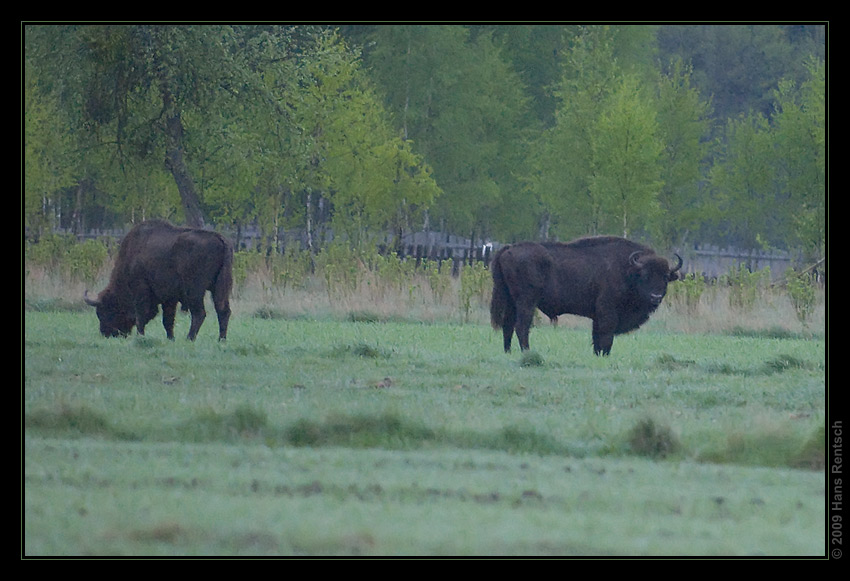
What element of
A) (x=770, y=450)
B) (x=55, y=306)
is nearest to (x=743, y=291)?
(x=55, y=306)

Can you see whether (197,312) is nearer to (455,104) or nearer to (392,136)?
(392,136)

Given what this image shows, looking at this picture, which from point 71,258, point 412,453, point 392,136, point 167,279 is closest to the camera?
point 412,453

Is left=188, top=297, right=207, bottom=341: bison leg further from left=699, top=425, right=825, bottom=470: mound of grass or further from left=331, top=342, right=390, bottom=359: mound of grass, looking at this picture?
left=699, top=425, right=825, bottom=470: mound of grass

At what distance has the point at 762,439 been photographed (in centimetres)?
1034

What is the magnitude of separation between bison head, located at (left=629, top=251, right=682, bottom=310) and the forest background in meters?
13.0

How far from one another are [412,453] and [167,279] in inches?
434

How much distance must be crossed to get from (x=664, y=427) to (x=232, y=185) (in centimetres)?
2796

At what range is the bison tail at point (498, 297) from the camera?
64.0 feet

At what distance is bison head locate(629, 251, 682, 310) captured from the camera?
19.3 m

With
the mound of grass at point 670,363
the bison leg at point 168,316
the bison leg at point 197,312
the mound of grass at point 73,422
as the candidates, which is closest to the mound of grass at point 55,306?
the bison leg at point 168,316

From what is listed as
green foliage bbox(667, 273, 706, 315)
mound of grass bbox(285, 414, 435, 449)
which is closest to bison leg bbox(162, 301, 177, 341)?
mound of grass bbox(285, 414, 435, 449)

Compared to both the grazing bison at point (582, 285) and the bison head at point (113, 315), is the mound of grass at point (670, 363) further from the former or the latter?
the bison head at point (113, 315)

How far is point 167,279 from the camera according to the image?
20.0 m
